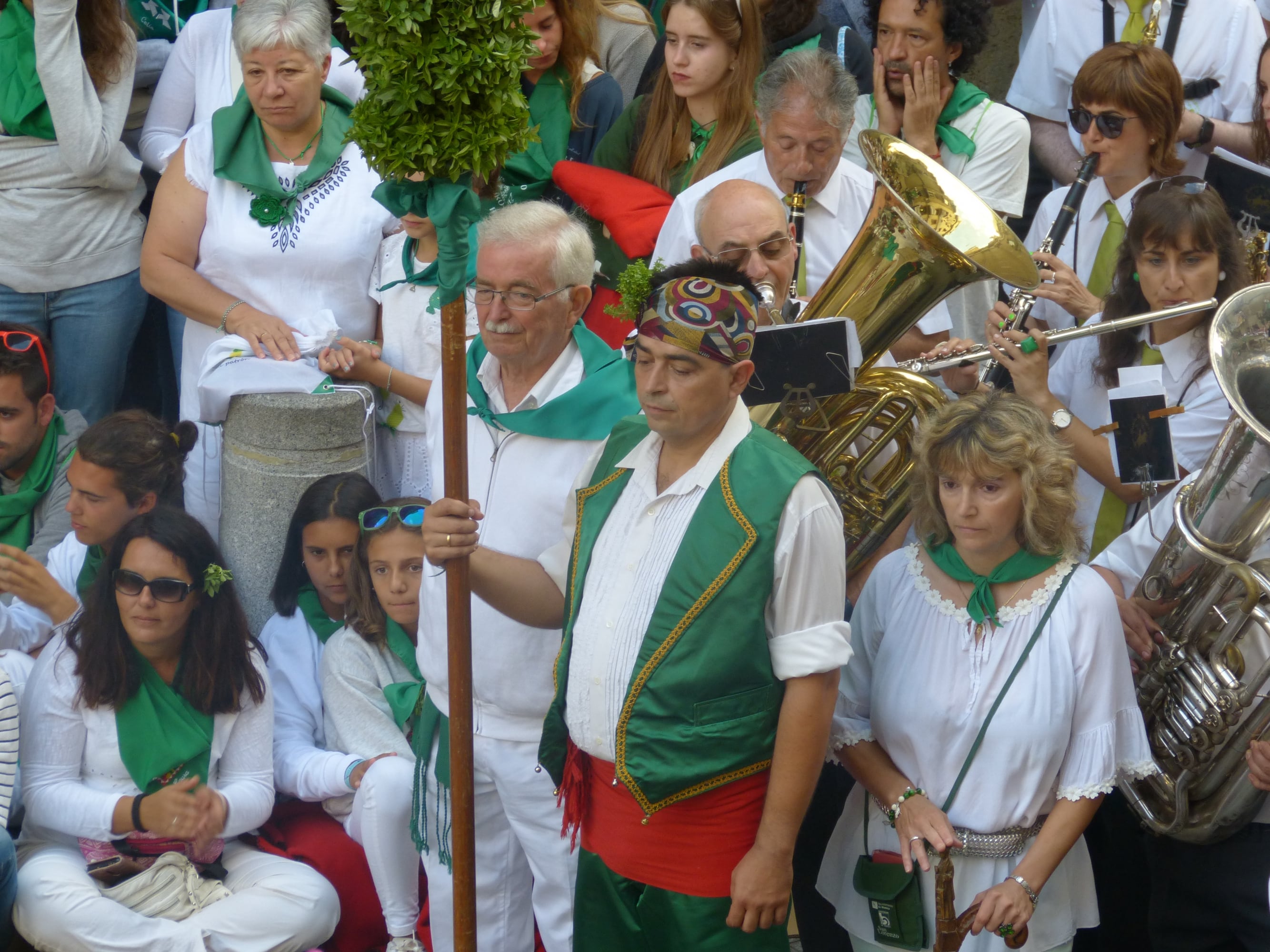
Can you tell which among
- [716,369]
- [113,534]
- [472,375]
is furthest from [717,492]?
[113,534]

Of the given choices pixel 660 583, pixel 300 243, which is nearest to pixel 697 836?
pixel 660 583

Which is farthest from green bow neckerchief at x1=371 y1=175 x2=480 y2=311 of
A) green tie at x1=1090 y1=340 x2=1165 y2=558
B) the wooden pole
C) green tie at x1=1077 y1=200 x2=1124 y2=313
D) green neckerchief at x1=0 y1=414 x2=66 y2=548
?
green tie at x1=1077 y1=200 x2=1124 y2=313

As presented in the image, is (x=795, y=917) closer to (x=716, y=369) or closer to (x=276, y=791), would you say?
(x=276, y=791)

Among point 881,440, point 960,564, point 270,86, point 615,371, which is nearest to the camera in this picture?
point 960,564

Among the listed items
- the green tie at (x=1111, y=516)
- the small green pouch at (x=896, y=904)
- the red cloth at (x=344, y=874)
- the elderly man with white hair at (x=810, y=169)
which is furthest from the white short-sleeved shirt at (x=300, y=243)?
the small green pouch at (x=896, y=904)

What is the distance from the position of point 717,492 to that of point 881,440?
1.00 meters

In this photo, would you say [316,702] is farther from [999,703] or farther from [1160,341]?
[1160,341]

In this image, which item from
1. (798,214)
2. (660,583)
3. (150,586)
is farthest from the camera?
(798,214)

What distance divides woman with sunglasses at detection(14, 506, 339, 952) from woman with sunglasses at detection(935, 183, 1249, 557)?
2250 mm

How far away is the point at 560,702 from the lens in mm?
3301

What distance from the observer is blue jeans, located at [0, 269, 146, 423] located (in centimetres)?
524

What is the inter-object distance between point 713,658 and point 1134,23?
3834 millimetres

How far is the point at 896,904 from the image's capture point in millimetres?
3426

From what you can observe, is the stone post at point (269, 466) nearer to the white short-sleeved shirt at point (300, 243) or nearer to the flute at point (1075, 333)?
the white short-sleeved shirt at point (300, 243)
